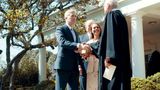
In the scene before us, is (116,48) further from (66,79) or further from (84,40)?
(84,40)

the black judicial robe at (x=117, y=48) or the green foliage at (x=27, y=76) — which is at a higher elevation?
the black judicial robe at (x=117, y=48)

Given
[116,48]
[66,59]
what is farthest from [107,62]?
[66,59]

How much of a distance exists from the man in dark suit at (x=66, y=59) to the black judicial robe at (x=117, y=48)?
0.86 metres

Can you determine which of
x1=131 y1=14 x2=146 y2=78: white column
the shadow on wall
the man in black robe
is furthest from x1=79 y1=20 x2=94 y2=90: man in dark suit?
the shadow on wall

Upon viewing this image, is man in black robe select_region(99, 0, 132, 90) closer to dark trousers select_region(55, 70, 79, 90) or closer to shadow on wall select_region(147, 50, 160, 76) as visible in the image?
dark trousers select_region(55, 70, 79, 90)

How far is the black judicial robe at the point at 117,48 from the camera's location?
5.01 metres

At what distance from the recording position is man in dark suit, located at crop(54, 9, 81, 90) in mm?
5895

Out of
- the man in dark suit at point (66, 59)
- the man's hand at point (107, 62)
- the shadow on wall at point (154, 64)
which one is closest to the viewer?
the man's hand at point (107, 62)

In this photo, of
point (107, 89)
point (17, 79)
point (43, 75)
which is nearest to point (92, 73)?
point (107, 89)

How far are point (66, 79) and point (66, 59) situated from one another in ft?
1.04

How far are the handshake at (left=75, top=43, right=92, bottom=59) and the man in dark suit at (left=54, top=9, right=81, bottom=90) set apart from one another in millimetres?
117

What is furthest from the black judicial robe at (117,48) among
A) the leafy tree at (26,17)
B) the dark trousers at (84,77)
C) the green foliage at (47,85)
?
the green foliage at (47,85)

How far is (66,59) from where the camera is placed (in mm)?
5957

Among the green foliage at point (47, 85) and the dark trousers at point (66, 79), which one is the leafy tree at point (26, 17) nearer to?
the green foliage at point (47, 85)
